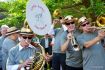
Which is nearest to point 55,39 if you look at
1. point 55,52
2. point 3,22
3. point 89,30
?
point 55,52

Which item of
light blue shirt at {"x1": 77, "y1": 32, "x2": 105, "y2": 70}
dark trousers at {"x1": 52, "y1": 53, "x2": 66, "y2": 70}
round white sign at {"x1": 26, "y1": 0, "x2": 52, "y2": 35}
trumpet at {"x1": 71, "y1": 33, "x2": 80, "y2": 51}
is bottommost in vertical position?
dark trousers at {"x1": 52, "y1": 53, "x2": 66, "y2": 70}

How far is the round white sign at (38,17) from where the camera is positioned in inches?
232

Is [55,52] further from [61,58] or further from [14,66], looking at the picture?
[14,66]

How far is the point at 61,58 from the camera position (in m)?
9.15

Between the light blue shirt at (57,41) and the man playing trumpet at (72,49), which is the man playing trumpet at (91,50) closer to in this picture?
the man playing trumpet at (72,49)

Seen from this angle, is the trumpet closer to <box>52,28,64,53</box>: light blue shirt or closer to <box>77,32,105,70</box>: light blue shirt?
<box>77,32,105,70</box>: light blue shirt

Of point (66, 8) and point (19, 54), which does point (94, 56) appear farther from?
point (66, 8)

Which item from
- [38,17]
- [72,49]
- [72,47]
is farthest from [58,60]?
[38,17]

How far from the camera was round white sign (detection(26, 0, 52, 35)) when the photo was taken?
5.90 m

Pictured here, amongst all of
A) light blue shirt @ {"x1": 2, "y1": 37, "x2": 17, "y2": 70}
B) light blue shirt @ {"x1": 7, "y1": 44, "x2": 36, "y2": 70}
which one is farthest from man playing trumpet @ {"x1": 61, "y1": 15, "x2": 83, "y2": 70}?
light blue shirt @ {"x1": 2, "y1": 37, "x2": 17, "y2": 70}

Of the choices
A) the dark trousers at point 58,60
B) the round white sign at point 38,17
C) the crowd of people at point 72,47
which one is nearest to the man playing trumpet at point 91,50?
the crowd of people at point 72,47

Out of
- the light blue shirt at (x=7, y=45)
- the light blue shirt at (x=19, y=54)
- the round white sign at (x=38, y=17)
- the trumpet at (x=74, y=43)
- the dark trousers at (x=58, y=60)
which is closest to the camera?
the round white sign at (x=38, y=17)

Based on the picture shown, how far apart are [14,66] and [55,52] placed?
3.39 metres

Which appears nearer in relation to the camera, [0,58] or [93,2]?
[0,58]
